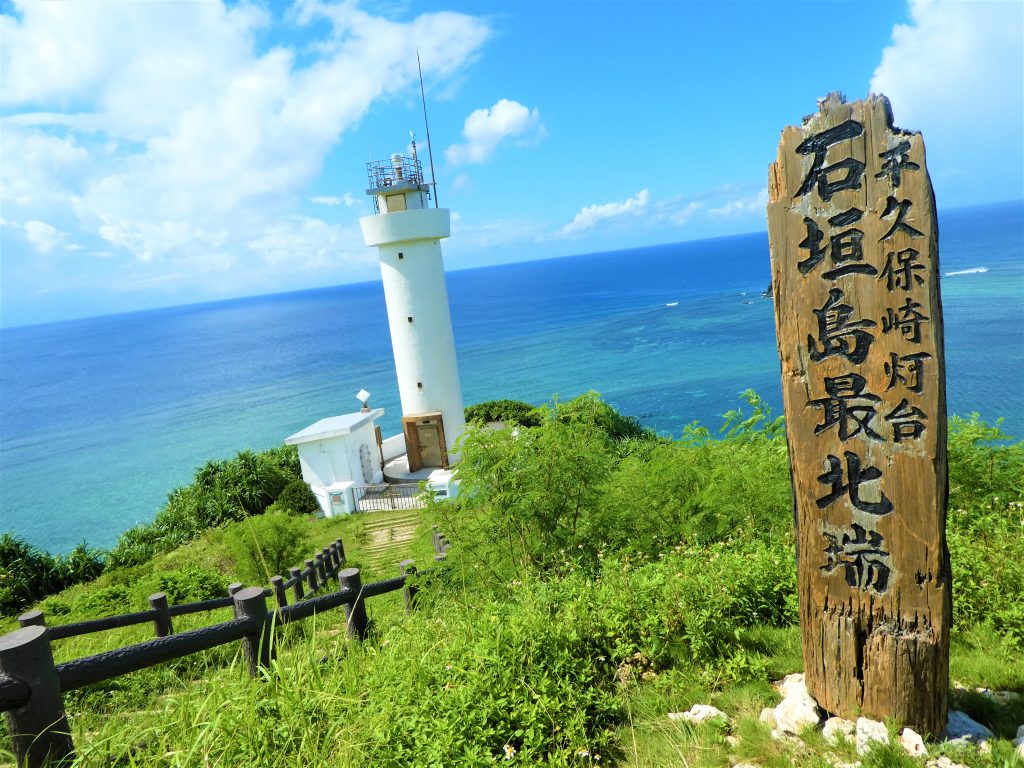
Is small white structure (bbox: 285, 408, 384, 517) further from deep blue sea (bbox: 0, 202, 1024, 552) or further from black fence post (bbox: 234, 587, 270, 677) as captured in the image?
deep blue sea (bbox: 0, 202, 1024, 552)

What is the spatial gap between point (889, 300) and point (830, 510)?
887 millimetres

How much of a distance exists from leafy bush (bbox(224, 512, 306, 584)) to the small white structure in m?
4.88

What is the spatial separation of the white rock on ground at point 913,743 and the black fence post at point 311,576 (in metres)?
6.22

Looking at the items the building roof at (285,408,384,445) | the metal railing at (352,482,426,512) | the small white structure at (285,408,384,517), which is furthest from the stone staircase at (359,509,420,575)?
the building roof at (285,408,384,445)

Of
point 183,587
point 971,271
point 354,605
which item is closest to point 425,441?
point 183,587

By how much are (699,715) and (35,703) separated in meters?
2.50

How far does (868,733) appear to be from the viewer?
246 centimetres

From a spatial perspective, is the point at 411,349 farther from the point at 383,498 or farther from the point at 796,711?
the point at 796,711

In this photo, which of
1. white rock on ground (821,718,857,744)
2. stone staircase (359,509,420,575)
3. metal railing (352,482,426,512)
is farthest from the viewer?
metal railing (352,482,426,512)

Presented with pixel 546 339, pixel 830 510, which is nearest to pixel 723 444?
pixel 830 510

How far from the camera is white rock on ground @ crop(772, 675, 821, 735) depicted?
2.57 metres

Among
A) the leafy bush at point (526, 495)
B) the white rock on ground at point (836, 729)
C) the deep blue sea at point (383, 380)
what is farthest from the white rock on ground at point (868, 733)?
the deep blue sea at point (383, 380)

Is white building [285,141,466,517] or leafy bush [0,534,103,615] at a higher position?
white building [285,141,466,517]

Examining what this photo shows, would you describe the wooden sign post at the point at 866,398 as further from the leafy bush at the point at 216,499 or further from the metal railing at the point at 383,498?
the leafy bush at the point at 216,499
